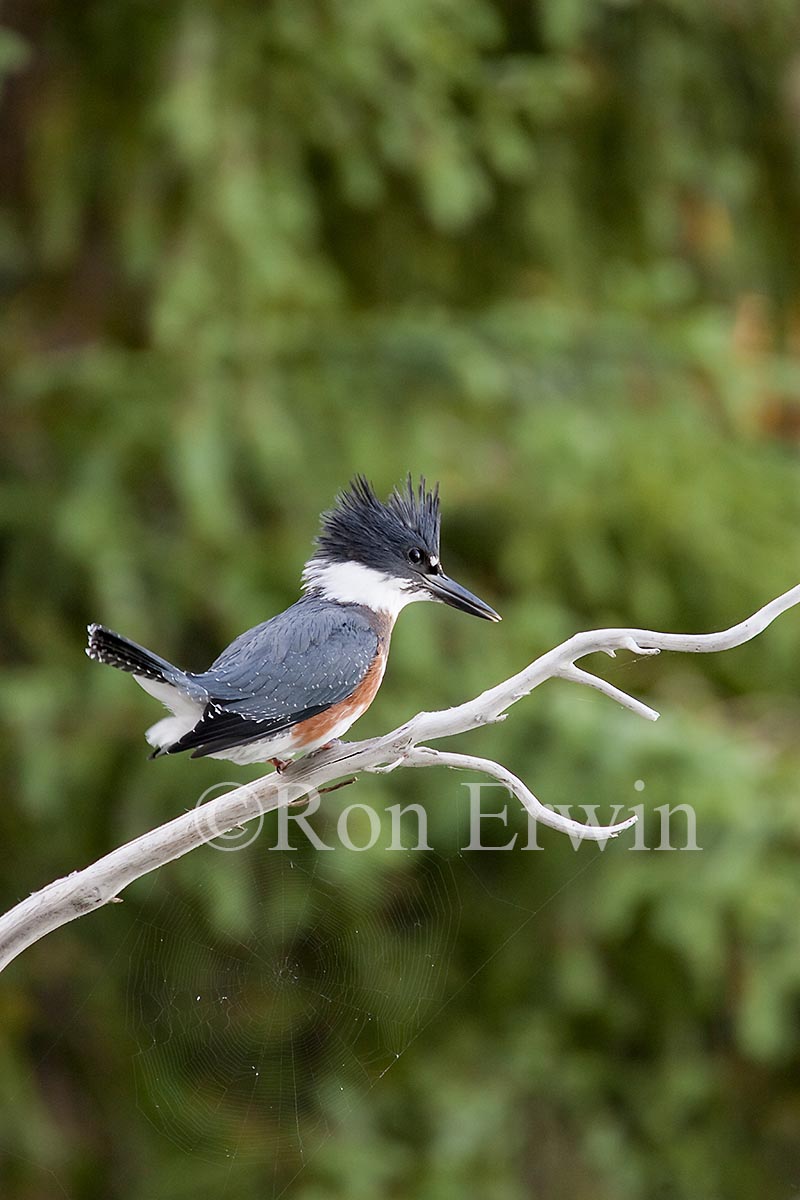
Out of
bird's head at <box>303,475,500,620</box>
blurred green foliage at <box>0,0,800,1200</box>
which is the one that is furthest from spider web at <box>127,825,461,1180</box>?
bird's head at <box>303,475,500,620</box>

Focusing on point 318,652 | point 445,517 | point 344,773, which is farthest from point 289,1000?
point 445,517

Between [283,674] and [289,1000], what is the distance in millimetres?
640

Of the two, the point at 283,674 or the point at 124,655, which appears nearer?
the point at 124,655

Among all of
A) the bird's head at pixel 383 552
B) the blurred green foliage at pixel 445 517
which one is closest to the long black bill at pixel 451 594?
the bird's head at pixel 383 552

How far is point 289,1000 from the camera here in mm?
2031

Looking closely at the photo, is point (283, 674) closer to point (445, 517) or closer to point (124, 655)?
point (124, 655)

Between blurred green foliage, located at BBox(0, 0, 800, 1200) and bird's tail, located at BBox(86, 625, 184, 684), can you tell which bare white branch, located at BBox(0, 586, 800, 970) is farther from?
blurred green foliage, located at BBox(0, 0, 800, 1200)

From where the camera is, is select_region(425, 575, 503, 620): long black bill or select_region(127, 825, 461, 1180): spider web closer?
select_region(425, 575, 503, 620): long black bill

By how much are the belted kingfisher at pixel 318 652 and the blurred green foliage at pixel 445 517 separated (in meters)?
1.65

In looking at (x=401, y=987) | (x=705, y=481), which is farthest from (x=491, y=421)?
(x=401, y=987)

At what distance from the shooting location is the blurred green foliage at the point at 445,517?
3.87m

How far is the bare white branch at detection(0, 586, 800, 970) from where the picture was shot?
4.44ft

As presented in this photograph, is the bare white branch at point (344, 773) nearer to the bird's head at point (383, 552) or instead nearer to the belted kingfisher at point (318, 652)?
the belted kingfisher at point (318, 652)

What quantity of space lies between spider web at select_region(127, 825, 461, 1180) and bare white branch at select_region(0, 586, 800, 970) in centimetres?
43
